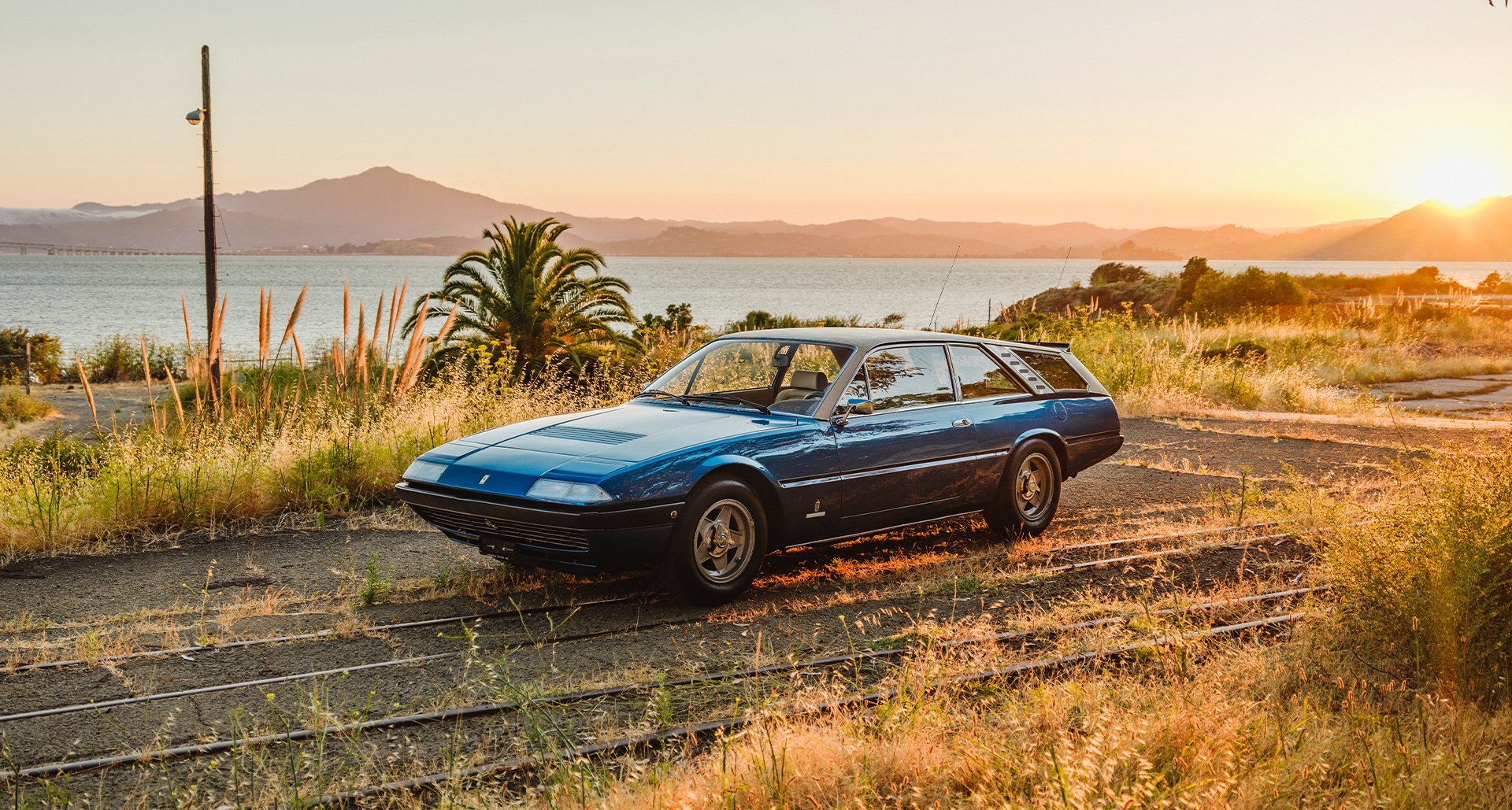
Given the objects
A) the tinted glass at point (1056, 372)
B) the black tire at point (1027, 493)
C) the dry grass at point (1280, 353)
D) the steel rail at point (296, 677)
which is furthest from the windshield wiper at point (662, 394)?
the dry grass at point (1280, 353)

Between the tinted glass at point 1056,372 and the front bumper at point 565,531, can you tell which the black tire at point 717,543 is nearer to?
the front bumper at point 565,531

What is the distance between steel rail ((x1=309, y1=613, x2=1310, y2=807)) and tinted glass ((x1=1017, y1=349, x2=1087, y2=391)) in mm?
3242

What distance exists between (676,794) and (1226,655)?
3.04 meters

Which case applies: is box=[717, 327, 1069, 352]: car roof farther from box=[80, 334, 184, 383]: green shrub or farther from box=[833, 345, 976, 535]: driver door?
box=[80, 334, 184, 383]: green shrub

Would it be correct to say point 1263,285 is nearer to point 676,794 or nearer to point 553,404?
point 553,404

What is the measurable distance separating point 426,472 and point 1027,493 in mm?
4389

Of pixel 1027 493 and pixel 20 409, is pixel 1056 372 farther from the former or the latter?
pixel 20 409

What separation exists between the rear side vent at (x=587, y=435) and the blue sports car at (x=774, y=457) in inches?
0.7

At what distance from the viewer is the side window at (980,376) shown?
841 cm

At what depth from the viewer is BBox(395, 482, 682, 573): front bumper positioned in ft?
20.6

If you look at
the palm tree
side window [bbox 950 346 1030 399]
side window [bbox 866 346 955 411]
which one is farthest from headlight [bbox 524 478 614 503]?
the palm tree

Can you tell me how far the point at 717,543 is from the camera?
22.2 feet

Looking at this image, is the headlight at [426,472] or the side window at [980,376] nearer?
the headlight at [426,472]

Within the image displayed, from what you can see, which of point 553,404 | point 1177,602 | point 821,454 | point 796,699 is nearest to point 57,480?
point 553,404
